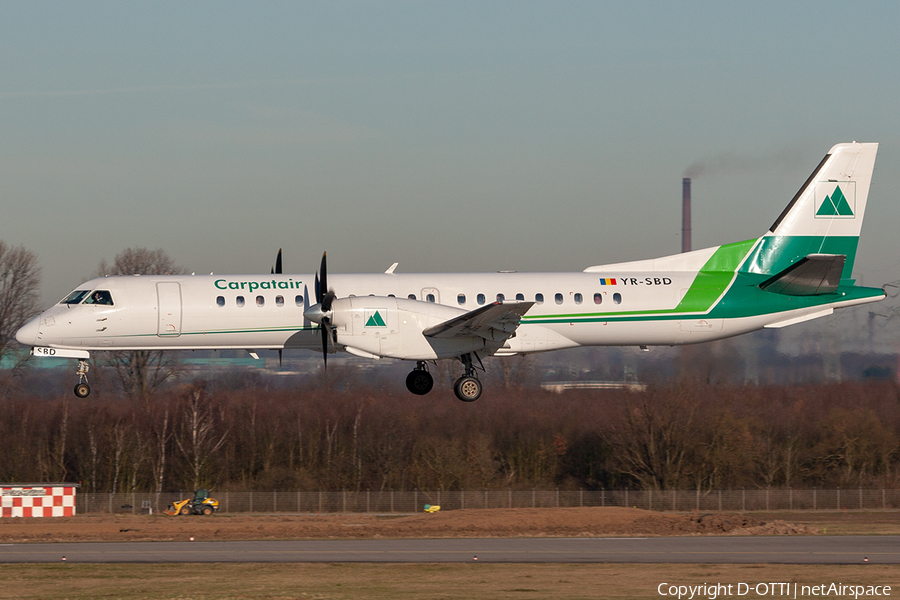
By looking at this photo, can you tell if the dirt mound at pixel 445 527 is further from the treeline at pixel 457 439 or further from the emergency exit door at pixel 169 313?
the treeline at pixel 457 439

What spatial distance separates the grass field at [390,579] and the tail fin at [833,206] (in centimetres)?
1027

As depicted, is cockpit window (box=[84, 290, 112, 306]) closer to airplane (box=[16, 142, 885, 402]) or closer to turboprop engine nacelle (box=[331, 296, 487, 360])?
airplane (box=[16, 142, 885, 402])

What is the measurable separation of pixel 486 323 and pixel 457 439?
100 feet

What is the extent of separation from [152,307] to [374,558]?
30.2 feet

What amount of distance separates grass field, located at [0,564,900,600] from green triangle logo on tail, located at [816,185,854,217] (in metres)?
11.1

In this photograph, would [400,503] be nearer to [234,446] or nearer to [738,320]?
[234,446]

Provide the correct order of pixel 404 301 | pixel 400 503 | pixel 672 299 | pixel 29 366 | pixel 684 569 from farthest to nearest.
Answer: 1. pixel 29 366
2. pixel 400 503
3. pixel 672 299
4. pixel 404 301
5. pixel 684 569

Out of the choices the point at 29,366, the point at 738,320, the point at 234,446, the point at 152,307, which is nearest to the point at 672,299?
the point at 738,320

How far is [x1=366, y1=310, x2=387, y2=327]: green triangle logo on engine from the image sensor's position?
88.7 ft

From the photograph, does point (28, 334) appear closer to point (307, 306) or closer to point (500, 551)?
point (307, 306)

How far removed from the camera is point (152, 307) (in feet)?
92.1

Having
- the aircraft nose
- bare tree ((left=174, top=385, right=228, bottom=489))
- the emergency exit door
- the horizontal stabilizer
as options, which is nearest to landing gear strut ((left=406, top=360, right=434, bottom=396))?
the emergency exit door

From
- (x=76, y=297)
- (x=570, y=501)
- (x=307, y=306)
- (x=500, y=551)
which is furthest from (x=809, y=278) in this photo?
(x=570, y=501)

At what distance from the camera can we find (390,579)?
24062 mm
